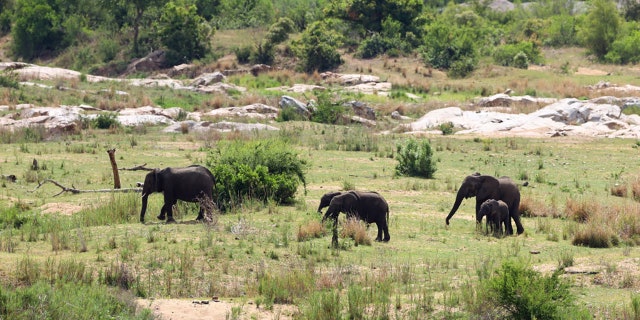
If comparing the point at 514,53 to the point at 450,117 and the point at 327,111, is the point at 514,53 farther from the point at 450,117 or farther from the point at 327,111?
the point at 327,111

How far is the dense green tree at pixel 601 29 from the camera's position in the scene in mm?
77312

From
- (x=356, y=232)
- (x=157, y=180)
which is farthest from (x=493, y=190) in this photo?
(x=157, y=180)

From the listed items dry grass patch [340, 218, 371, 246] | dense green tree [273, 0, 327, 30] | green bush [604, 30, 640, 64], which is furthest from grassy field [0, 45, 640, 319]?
dense green tree [273, 0, 327, 30]

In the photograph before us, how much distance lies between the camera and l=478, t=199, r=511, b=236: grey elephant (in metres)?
18.5

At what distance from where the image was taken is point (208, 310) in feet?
42.4

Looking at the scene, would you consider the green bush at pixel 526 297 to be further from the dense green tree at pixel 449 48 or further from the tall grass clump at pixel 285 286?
the dense green tree at pixel 449 48

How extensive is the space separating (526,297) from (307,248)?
4.93m

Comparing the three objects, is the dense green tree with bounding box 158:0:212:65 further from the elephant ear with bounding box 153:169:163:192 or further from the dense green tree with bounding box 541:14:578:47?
the elephant ear with bounding box 153:169:163:192

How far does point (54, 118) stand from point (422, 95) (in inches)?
1089

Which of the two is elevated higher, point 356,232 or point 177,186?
point 177,186

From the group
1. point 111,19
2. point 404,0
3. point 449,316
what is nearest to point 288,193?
point 449,316

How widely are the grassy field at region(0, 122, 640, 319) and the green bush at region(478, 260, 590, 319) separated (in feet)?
1.43

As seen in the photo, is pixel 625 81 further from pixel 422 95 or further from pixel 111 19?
pixel 111 19

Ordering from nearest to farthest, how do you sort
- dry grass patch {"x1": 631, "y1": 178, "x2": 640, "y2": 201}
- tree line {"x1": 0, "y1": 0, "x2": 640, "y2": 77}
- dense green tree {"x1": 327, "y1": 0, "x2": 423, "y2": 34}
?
dry grass patch {"x1": 631, "y1": 178, "x2": 640, "y2": 201} < tree line {"x1": 0, "y1": 0, "x2": 640, "y2": 77} < dense green tree {"x1": 327, "y1": 0, "x2": 423, "y2": 34}
